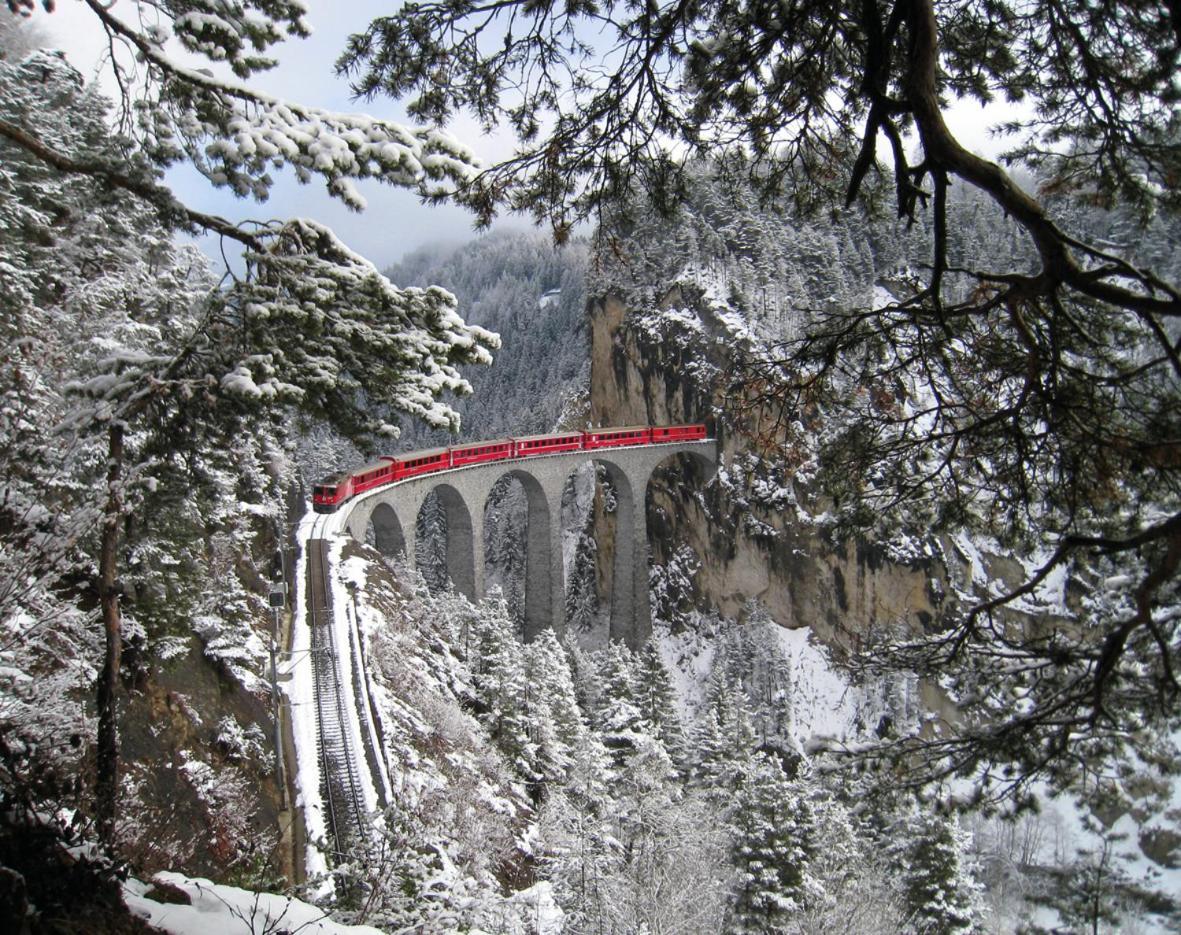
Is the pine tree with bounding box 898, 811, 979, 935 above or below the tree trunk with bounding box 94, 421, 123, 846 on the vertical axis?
below

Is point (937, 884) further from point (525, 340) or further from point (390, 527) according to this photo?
point (525, 340)

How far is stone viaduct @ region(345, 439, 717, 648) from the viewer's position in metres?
27.5

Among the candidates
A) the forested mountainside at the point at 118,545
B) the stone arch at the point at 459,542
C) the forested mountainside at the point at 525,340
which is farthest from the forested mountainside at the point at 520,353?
the forested mountainside at the point at 118,545

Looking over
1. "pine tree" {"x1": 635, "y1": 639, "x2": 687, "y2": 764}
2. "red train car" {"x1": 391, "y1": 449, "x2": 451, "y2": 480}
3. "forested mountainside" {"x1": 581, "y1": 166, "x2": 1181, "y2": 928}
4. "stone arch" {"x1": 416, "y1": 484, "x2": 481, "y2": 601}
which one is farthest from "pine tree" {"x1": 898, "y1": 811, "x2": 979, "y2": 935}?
"red train car" {"x1": 391, "y1": 449, "x2": 451, "y2": 480}

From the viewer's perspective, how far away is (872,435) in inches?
155

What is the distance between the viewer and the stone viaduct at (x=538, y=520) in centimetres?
2747

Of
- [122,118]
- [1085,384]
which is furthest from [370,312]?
[1085,384]

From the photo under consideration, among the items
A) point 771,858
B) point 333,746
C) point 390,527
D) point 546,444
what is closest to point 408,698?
point 333,746

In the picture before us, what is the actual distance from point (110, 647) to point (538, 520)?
27.8 meters

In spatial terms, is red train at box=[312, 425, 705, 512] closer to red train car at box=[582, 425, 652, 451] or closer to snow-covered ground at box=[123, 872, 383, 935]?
red train car at box=[582, 425, 652, 451]

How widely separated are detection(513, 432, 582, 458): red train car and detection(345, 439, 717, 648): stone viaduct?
0.98ft

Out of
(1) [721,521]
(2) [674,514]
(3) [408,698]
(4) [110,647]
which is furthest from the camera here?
(2) [674,514]

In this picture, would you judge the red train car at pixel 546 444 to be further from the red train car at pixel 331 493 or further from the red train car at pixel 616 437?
the red train car at pixel 331 493

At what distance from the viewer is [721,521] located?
41.9m
